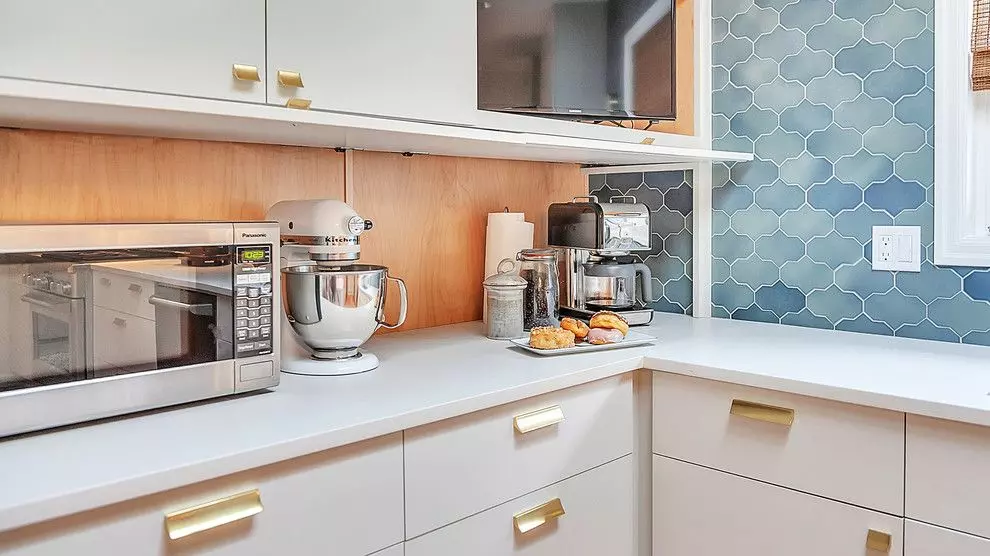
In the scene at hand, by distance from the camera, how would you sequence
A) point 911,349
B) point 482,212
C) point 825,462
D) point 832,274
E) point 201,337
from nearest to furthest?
point 201,337
point 825,462
point 911,349
point 832,274
point 482,212

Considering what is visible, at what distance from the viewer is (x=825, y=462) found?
4.76ft

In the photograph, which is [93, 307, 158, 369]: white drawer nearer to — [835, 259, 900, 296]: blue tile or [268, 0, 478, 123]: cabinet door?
[268, 0, 478, 123]: cabinet door

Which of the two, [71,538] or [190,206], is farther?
[190,206]

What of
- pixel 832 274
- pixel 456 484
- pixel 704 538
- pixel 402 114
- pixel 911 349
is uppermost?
pixel 402 114

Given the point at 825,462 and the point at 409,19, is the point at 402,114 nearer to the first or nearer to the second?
the point at 409,19

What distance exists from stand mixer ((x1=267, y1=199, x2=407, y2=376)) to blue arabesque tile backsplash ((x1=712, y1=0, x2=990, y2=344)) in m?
1.18

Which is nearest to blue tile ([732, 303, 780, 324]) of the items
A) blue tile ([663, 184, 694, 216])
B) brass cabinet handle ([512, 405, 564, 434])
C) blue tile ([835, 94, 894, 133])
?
blue tile ([663, 184, 694, 216])

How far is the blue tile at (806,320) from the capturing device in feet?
6.75

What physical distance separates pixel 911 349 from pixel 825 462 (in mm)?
498

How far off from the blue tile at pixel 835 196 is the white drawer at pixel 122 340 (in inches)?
66.5

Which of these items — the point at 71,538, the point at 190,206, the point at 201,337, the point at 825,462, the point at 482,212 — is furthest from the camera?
the point at 482,212

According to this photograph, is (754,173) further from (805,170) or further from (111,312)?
(111,312)

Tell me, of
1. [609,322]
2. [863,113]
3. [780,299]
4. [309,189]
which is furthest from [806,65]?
[309,189]

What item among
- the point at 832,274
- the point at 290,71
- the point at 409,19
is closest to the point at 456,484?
the point at 290,71
